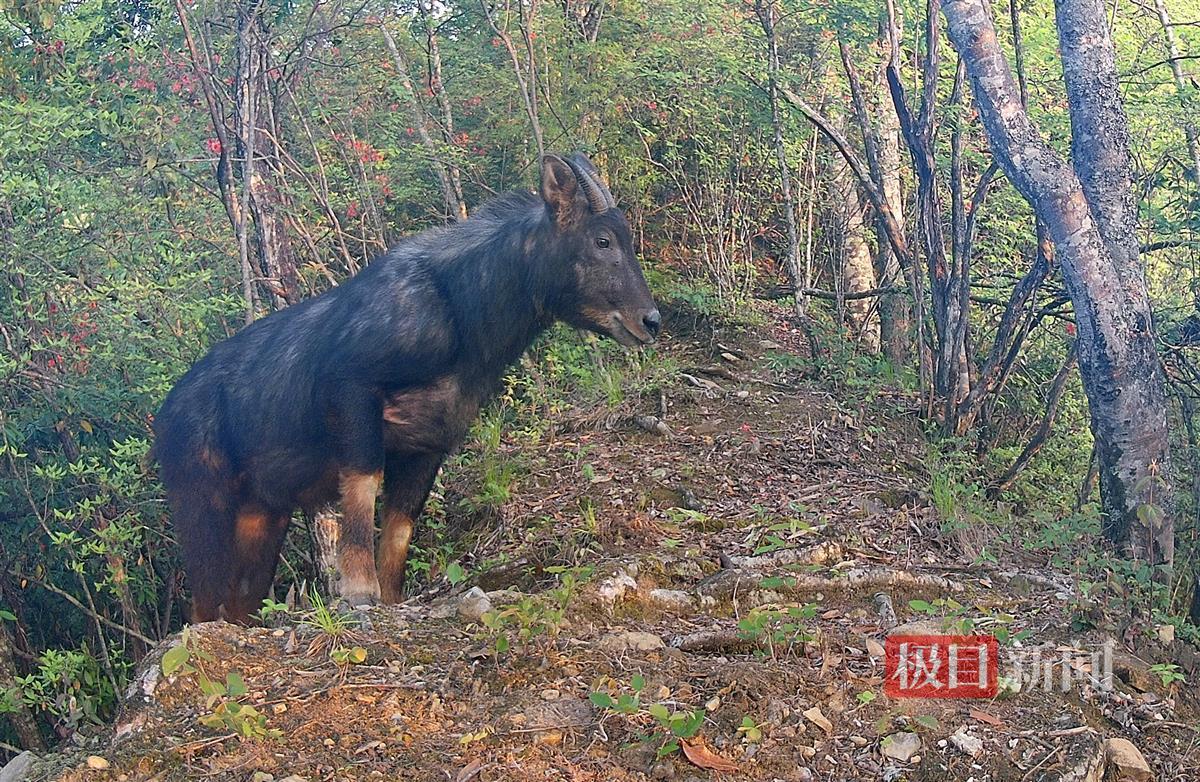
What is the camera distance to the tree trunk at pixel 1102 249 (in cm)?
584

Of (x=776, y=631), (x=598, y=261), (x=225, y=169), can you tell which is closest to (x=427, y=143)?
(x=225, y=169)

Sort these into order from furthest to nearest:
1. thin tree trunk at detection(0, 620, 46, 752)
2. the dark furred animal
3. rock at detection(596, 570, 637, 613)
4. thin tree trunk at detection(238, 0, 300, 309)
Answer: thin tree trunk at detection(238, 0, 300, 309), thin tree trunk at detection(0, 620, 46, 752), the dark furred animal, rock at detection(596, 570, 637, 613)

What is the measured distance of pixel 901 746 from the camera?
3816 mm

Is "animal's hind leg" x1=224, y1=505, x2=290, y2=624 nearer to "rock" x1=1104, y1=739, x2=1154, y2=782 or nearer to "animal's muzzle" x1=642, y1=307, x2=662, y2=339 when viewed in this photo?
"animal's muzzle" x1=642, y1=307, x2=662, y2=339

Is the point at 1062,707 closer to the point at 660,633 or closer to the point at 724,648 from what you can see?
the point at 724,648

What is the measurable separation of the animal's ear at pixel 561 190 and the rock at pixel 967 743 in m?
3.27

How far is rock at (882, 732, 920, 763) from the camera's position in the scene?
12.4 feet

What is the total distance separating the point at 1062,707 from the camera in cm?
407

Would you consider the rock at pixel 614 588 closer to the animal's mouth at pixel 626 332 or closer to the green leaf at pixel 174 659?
the animal's mouth at pixel 626 332

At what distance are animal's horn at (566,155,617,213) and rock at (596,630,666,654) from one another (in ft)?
Answer: 7.81

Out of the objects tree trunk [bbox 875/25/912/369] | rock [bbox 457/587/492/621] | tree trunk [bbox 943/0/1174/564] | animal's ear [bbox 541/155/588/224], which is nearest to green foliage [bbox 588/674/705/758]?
rock [bbox 457/587/492/621]

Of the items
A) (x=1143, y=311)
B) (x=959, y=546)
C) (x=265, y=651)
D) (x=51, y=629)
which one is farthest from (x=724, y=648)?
(x=51, y=629)

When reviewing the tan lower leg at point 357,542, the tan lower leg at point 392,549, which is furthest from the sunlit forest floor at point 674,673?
the tan lower leg at point 357,542

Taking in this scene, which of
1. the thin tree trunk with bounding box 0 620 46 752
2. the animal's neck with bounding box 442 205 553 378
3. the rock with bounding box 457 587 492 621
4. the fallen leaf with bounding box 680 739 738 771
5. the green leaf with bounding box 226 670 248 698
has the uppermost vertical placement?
the animal's neck with bounding box 442 205 553 378
